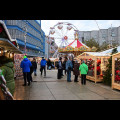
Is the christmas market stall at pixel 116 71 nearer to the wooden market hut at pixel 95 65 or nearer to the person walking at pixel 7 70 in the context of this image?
the wooden market hut at pixel 95 65

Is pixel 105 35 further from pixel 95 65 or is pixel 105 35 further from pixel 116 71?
pixel 116 71

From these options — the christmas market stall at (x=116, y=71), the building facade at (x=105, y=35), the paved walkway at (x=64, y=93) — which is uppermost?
the building facade at (x=105, y=35)

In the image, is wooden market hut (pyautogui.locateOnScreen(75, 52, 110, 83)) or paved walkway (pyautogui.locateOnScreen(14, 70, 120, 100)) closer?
paved walkway (pyautogui.locateOnScreen(14, 70, 120, 100))

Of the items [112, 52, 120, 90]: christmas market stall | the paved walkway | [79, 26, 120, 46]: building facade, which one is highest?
[79, 26, 120, 46]: building facade

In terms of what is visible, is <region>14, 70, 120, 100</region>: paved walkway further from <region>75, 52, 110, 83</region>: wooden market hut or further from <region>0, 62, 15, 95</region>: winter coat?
<region>75, 52, 110, 83</region>: wooden market hut

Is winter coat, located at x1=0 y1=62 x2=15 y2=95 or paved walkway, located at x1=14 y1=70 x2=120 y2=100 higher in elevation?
winter coat, located at x1=0 y1=62 x2=15 y2=95

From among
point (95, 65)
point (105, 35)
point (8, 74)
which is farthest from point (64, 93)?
point (105, 35)

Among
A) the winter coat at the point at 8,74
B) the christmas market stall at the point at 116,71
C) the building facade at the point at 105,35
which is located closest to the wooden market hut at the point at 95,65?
the christmas market stall at the point at 116,71

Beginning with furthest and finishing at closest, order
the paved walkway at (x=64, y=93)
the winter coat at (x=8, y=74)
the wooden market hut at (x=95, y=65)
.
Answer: the wooden market hut at (x=95, y=65), the paved walkway at (x=64, y=93), the winter coat at (x=8, y=74)

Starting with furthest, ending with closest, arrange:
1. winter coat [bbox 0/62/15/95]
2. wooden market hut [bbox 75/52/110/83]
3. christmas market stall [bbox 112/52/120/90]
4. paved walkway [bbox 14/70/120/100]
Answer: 1. wooden market hut [bbox 75/52/110/83]
2. christmas market stall [bbox 112/52/120/90]
3. paved walkway [bbox 14/70/120/100]
4. winter coat [bbox 0/62/15/95]

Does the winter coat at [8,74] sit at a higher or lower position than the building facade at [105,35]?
lower

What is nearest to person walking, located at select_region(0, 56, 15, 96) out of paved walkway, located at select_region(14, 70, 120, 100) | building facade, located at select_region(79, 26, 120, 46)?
paved walkway, located at select_region(14, 70, 120, 100)

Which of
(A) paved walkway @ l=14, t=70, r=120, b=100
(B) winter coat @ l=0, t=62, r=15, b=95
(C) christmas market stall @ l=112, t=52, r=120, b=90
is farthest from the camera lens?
(C) christmas market stall @ l=112, t=52, r=120, b=90

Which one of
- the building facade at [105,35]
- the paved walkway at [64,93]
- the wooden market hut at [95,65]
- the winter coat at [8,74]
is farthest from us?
the building facade at [105,35]
